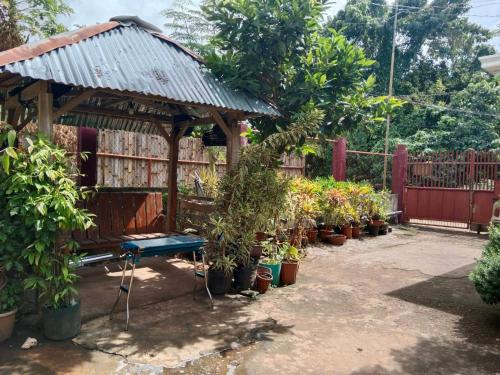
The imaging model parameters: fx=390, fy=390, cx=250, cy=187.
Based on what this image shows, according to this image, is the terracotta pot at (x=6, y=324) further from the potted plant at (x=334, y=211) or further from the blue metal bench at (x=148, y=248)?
the potted plant at (x=334, y=211)

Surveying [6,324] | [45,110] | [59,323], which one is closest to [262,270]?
[59,323]

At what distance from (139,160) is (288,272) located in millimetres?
4131

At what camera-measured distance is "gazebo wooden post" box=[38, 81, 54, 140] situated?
395 cm

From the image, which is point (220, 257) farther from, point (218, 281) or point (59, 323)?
point (59, 323)

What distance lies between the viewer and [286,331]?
415cm

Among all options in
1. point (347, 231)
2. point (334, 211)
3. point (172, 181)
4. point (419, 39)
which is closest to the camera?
point (172, 181)

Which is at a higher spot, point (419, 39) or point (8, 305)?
point (419, 39)

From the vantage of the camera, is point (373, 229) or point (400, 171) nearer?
point (373, 229)

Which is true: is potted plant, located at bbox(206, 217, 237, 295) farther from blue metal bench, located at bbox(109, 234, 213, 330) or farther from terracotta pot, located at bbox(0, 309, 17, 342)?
terracotta pot, located at bbox(0, 309, 17, 342)

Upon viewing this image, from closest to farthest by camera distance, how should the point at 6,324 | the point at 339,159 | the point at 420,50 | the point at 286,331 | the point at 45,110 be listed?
the point at 6,324
the point at 45,110
the point at 286,331
the point at 339,159
the point at 420,50

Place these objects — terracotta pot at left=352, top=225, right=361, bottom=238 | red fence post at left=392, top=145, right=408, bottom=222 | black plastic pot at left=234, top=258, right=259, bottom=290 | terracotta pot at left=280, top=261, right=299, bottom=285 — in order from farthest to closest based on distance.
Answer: red fence post at left=392, top=145, right=408, bottom=222, terracotta pot at left=352, top=225, right=361, bottom=238, terracotta pot at left=280, top=261, right=299, bottom=285, black plastic pot at left=234, top=258, right=259, bottom=290

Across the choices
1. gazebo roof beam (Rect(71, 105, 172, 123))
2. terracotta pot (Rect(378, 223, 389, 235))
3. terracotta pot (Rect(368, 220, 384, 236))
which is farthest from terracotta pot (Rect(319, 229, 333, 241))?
gazebo roof beam (Rect(71, 105, 172, 123))

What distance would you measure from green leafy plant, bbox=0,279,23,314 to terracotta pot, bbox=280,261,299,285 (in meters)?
3.38

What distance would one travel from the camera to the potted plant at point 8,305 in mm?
3592
